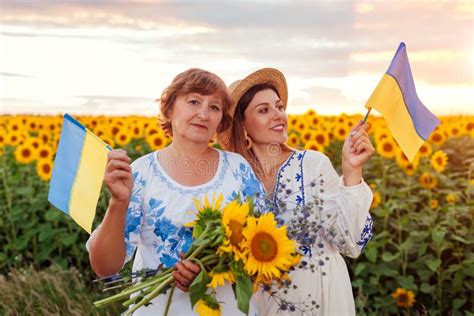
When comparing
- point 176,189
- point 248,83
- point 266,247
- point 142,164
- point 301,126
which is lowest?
point 266,247

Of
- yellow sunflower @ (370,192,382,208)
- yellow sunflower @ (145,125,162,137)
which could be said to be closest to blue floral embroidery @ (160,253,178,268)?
yellow sunflower @ (370,192,382,208)

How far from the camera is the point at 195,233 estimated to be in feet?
9.03

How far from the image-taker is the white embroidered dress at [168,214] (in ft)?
9.67

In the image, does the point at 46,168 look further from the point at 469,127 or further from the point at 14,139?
the point at 469,127

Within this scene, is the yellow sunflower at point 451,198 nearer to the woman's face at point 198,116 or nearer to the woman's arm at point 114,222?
the woman's face at point 198,116

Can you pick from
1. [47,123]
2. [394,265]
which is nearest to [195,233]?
[394,265]

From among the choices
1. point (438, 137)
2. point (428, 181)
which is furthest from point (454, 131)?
point (428, 181)

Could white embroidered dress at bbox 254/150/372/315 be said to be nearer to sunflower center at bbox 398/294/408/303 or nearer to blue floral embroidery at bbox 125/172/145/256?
blue floral embroidery at bbox 125/172/145/256

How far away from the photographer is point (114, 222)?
9.64 ft

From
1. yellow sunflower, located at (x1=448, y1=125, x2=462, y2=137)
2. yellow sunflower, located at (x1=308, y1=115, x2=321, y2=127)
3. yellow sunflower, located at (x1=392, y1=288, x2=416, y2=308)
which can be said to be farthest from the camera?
yellow sunflower, located at (x1=308, y1=115, x2=321, y2=127)

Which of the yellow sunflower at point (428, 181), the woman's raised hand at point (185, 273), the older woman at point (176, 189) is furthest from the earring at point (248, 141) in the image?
the yellow sunflower at point (428, 181)

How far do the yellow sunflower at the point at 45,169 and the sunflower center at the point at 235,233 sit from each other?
14.8ft

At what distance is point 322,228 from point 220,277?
0.66m

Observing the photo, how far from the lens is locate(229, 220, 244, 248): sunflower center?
105 inches
